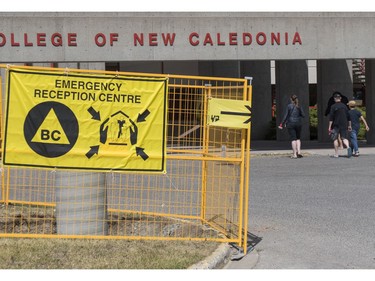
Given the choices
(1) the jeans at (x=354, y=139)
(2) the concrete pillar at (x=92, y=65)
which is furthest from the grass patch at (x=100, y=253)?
(2) the concrete pillar at (x=92, y=65)

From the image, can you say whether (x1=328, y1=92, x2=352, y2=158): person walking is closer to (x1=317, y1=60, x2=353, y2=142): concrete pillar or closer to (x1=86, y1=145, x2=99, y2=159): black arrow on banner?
(x1=317, y1=60, x2=353, y2=142): concrete pillar

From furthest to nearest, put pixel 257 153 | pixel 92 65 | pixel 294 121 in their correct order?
pixel 92 65 < pixel 257 153 < pixel 294 121

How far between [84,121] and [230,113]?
1680 mm

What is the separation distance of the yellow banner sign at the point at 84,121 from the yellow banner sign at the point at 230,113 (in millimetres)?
596

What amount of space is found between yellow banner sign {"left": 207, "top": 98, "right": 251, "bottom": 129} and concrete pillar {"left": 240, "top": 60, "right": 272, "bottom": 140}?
20.5 m

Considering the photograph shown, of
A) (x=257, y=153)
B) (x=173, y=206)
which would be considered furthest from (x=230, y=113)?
(x=257, y=153)

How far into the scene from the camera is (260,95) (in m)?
28.6

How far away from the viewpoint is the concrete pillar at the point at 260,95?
28.7 metres

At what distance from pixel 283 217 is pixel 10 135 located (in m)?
4.24

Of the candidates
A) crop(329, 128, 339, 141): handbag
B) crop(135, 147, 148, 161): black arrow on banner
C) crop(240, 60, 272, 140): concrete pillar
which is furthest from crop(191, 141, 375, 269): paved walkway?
crop(329, 128, 339, 141): handbag

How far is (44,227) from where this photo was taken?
9.34m

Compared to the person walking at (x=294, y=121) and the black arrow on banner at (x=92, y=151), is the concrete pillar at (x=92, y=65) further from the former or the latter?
the black arrow on banner at (x=92, y=151)

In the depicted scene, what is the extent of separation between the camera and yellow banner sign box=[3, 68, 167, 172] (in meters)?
8.00

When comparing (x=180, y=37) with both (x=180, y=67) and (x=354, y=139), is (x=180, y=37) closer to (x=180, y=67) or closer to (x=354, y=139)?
(x=354, y=139)
